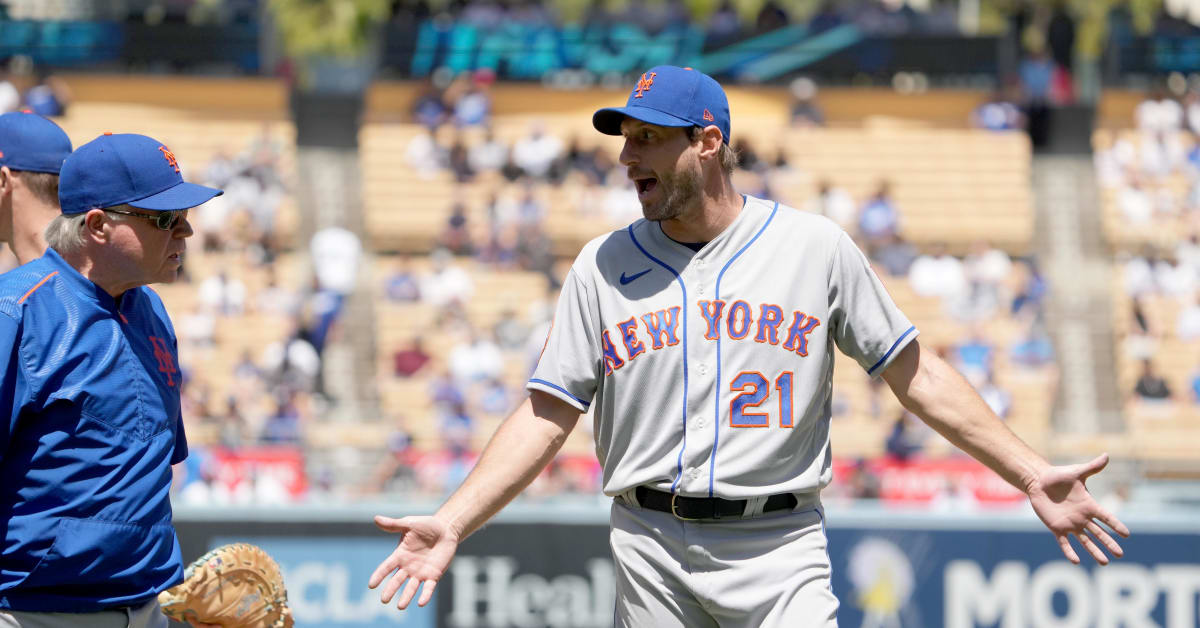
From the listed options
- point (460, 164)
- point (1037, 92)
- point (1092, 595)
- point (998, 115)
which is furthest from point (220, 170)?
point (1092, 595)

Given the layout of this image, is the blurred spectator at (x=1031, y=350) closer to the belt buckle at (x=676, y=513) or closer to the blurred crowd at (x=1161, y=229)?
the blurred crowd at (x=1161, y=229)

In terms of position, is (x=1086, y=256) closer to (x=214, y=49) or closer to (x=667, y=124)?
(x=214, y=49)

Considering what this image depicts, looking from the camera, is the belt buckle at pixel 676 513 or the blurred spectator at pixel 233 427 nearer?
the belt buckle at pixel 676 513

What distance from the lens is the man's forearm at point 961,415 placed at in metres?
3.85

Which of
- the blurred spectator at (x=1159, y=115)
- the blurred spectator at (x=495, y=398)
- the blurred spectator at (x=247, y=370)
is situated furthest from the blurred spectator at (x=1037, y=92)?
the blurred spectator at (x=247, y=370)

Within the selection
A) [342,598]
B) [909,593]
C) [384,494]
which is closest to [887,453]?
[384,494]

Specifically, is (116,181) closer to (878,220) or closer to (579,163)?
(878,220)

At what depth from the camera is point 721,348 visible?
12.4ft

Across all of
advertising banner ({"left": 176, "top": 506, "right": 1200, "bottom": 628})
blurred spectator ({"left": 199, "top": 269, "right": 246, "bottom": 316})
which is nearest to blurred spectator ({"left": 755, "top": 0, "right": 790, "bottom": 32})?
blurred spectator ({"left": 199, "top": 269, "right": 246, "bottom": 316})

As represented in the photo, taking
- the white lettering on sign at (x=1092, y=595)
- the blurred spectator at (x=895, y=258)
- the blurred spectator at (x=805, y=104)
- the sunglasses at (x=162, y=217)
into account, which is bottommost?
the white lettering on sign at (x=1092, y=595)

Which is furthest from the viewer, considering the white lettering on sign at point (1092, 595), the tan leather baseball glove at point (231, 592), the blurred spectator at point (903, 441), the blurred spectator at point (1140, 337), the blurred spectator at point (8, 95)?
the blurred spectator at point (8, 95)

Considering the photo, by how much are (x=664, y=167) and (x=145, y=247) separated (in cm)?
136

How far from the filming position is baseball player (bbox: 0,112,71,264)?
13.3ft

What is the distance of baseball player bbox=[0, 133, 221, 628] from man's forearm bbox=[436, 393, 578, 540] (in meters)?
0.75
